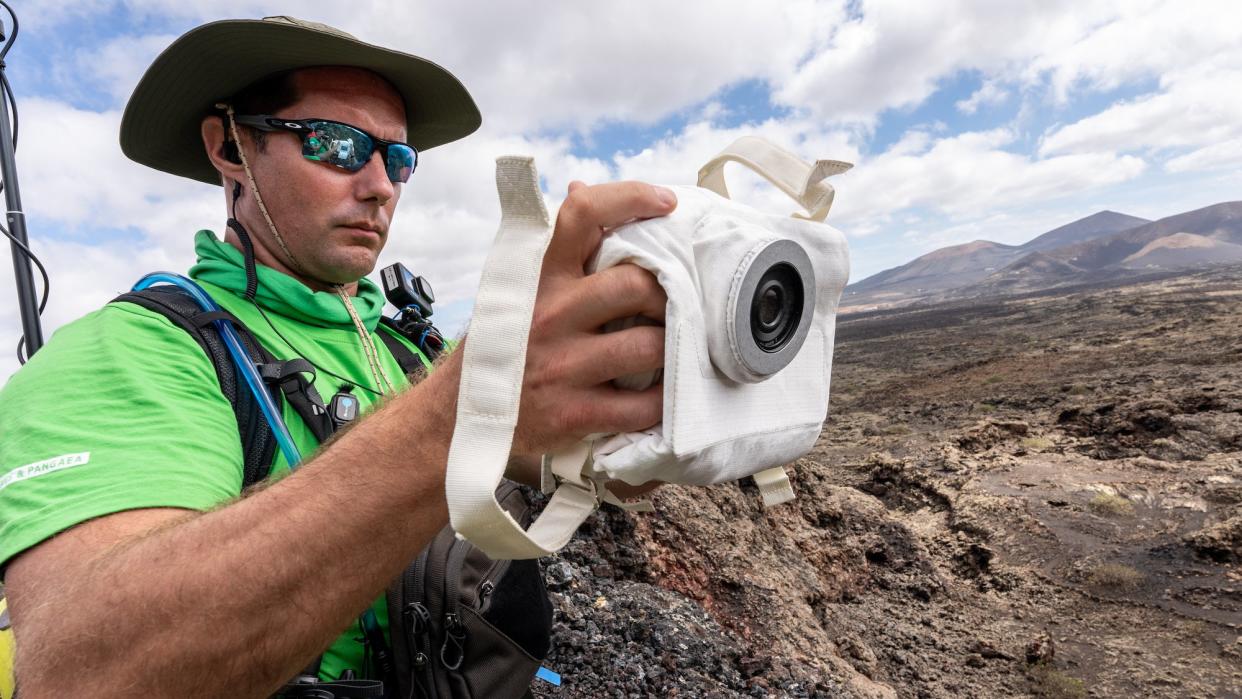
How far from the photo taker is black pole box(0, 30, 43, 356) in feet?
10.8

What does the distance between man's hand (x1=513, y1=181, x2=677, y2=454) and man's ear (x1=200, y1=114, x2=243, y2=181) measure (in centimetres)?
142

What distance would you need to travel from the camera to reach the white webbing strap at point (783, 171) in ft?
3.94

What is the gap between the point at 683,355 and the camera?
0.92 meters

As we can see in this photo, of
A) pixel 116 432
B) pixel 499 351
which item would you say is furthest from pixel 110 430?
pixel 499 351

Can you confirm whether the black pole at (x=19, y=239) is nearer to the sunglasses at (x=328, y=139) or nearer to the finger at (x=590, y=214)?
the sunglasses at (x=328, y=139)

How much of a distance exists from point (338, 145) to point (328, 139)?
0.03 meters

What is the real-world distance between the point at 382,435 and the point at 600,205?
471mm

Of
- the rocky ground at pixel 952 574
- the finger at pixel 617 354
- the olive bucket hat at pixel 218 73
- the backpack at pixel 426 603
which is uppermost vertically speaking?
the olive bucket hat at pixel 218 73

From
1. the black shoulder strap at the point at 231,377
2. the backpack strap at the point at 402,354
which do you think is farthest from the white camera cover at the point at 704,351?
the backpack strap at the point at 402,354

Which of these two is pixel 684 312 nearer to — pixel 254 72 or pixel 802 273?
pixel 802 273

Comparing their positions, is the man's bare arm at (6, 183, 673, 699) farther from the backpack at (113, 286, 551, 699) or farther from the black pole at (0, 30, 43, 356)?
the black pole at (0, 30, 43, 356)

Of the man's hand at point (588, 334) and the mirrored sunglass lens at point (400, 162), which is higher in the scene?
the mirrored sunglass lens at point (400, 162)

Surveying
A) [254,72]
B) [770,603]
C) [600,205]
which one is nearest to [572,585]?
[770,603]

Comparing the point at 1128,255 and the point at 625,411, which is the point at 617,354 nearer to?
the point at 625,411
